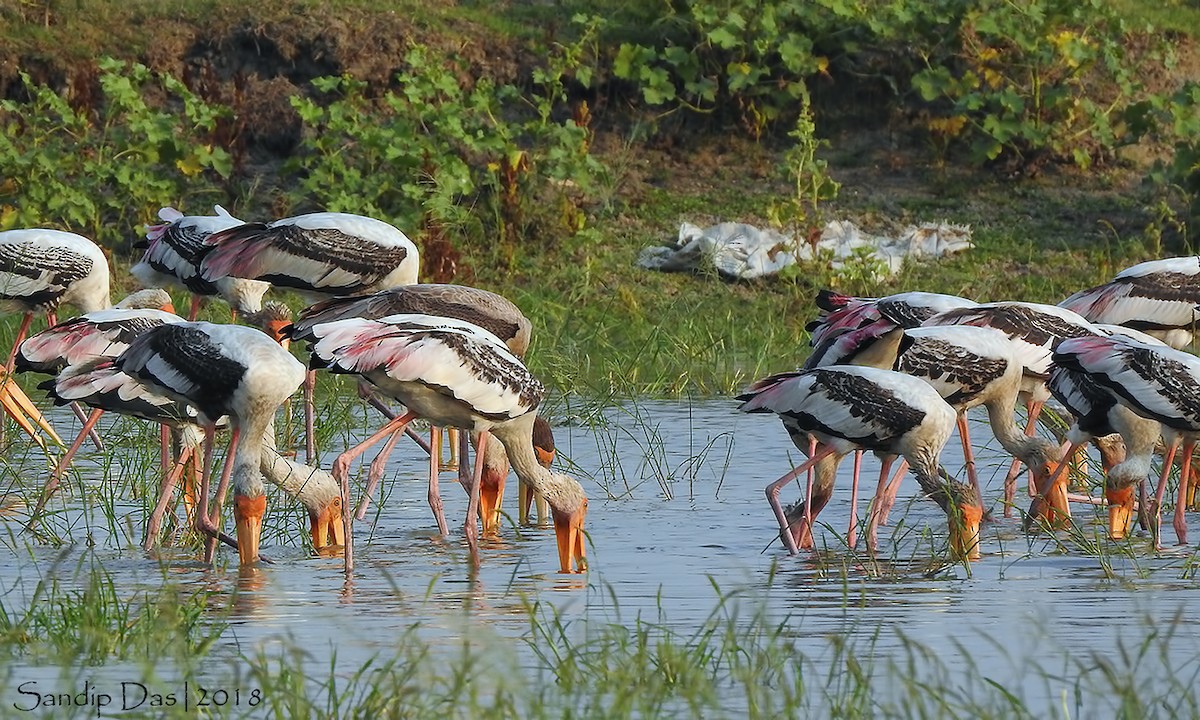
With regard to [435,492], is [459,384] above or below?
above

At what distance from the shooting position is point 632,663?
466cm

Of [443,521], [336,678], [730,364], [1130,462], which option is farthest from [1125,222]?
[336,678]

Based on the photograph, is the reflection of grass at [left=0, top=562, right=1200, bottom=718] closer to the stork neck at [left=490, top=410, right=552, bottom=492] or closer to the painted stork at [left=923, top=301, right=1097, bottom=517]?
the stork neck at [left=490, top=410, right=552, bottom=492]

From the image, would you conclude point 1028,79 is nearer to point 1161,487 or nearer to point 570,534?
point 1161,487

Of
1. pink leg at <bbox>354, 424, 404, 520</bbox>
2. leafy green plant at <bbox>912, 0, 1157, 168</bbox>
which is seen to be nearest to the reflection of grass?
pink leg at <bbox>354, 424, 404, 520</bbox>

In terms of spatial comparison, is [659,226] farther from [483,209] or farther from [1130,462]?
[1130,462]

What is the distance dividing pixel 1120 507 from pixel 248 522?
305 cm

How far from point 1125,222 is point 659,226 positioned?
315 centimetres

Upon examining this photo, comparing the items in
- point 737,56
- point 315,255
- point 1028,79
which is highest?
point 737,56

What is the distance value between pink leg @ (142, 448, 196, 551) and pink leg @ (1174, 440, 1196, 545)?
342 cm

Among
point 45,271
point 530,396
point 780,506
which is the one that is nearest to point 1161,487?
point 780,506

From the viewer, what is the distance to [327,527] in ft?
23.8

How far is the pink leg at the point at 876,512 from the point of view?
22.5 ft

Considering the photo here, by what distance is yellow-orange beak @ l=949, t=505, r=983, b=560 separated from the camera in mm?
6633
